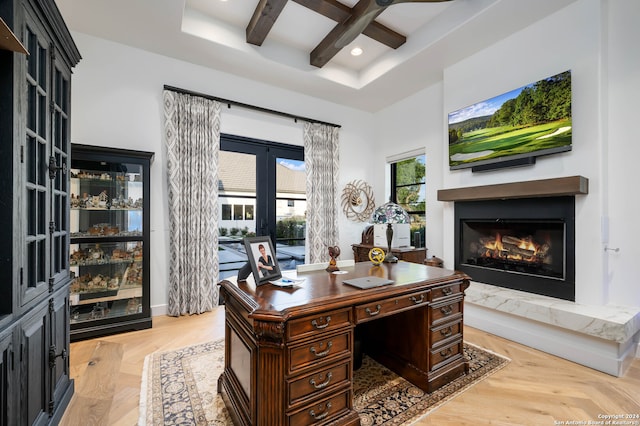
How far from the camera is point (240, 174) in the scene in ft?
13.1

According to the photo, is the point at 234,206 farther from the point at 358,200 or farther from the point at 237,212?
the point at 358,200

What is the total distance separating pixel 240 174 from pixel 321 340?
3020 millimetres

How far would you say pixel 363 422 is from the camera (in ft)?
5.43

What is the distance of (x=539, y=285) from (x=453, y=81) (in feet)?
8.51

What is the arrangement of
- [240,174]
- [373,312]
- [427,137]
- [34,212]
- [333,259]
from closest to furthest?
1. [34,212]
2. [373,312]
3. [333,259]
4. [240,174]
5. [427,137]

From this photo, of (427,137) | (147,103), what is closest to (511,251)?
(427,137)

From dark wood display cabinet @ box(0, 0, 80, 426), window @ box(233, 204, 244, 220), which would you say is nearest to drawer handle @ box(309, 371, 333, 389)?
dark wood display cabinet @ box(0, 0, 80, 426)

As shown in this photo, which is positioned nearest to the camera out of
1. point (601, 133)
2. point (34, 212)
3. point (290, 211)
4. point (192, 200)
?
point (34, 212)

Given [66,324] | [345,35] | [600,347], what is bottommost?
[600,347]

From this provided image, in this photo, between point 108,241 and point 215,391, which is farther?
point 108,241

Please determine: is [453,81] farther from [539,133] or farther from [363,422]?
[363,422]

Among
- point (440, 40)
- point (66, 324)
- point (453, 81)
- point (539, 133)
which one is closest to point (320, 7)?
point (440, 40)

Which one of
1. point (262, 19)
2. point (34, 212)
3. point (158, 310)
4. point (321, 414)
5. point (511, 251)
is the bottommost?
point (158, 310)

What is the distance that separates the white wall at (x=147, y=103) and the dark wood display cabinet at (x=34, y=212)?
1.33 m
